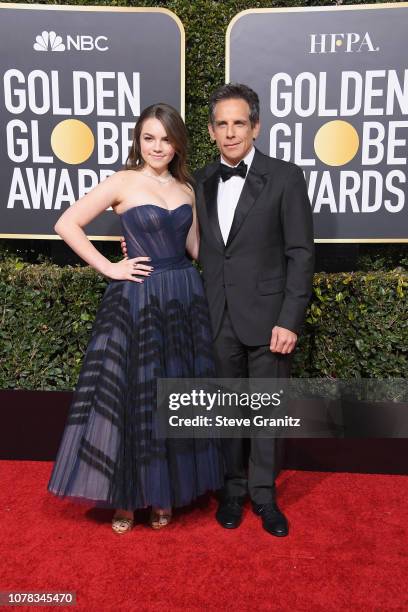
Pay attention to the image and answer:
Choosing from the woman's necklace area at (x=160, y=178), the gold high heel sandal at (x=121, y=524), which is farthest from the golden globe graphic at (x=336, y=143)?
the gold high heel sandal at (x=121, y=524)

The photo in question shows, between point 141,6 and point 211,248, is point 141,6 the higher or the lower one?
the higher one

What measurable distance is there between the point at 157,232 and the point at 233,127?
1.91 ft

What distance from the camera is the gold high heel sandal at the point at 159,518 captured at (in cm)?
281

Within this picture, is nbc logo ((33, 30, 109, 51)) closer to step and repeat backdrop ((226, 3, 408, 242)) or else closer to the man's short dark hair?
step and repeat backdrop ((226, 3, 408, 242))

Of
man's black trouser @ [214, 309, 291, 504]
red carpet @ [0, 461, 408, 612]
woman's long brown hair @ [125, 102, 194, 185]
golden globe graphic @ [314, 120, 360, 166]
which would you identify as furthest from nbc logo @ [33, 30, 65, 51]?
red carpet @ [0, 461, 408, 612]

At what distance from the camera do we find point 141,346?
2.67m

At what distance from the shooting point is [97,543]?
8.84 ft

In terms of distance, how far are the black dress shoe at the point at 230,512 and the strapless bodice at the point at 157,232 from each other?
123cm

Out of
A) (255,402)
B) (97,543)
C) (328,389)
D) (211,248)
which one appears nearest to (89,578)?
(97,543)

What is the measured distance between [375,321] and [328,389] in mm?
553

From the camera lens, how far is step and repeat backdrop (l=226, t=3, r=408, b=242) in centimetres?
350

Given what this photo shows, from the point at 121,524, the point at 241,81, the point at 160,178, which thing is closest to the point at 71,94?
the point at 241,81

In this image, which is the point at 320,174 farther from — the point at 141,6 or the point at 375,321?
the point at 141,6

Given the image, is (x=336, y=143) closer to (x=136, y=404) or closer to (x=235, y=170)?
(x=235, y=170)
